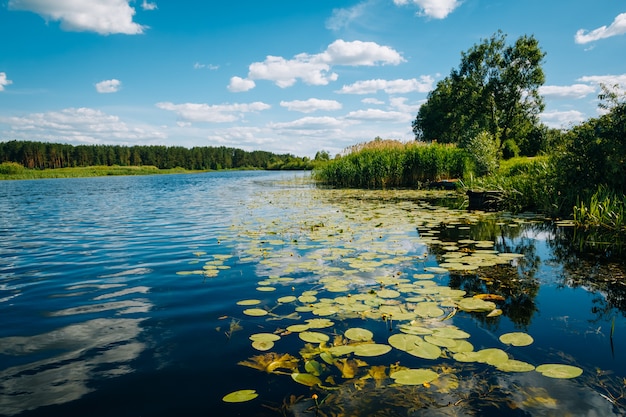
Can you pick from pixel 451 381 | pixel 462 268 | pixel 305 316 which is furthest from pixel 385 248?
pixel 451 381

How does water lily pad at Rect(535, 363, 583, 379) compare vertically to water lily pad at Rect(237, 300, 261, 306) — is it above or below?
above

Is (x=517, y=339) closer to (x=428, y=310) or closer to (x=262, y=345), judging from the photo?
(x=428, y=310)

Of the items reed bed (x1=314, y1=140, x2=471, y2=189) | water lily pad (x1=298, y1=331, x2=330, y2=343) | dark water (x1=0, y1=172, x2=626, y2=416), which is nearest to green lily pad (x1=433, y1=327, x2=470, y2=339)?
dark water (x1=0, y1=172, x2=626, y2=416)

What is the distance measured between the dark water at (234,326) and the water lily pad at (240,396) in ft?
0.11

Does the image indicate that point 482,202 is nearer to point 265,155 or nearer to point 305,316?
point 305,316

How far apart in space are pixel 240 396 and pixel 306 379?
394mm

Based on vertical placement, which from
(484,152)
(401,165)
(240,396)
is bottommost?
(240,396)

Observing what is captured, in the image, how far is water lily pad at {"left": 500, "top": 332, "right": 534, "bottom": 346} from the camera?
2611 millimetres

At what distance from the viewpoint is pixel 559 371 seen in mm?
2205

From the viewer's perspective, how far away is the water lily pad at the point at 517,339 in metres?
2.61

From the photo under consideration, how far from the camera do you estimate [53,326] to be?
325cm

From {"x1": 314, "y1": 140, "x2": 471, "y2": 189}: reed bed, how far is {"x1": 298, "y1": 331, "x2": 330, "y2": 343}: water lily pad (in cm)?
1743

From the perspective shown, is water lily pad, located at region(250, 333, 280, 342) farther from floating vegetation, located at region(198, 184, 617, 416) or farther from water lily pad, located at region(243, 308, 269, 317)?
water lily pad, located at region(243, 308, 269, 317)

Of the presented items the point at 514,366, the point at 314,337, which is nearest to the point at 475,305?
the point at 514,366
